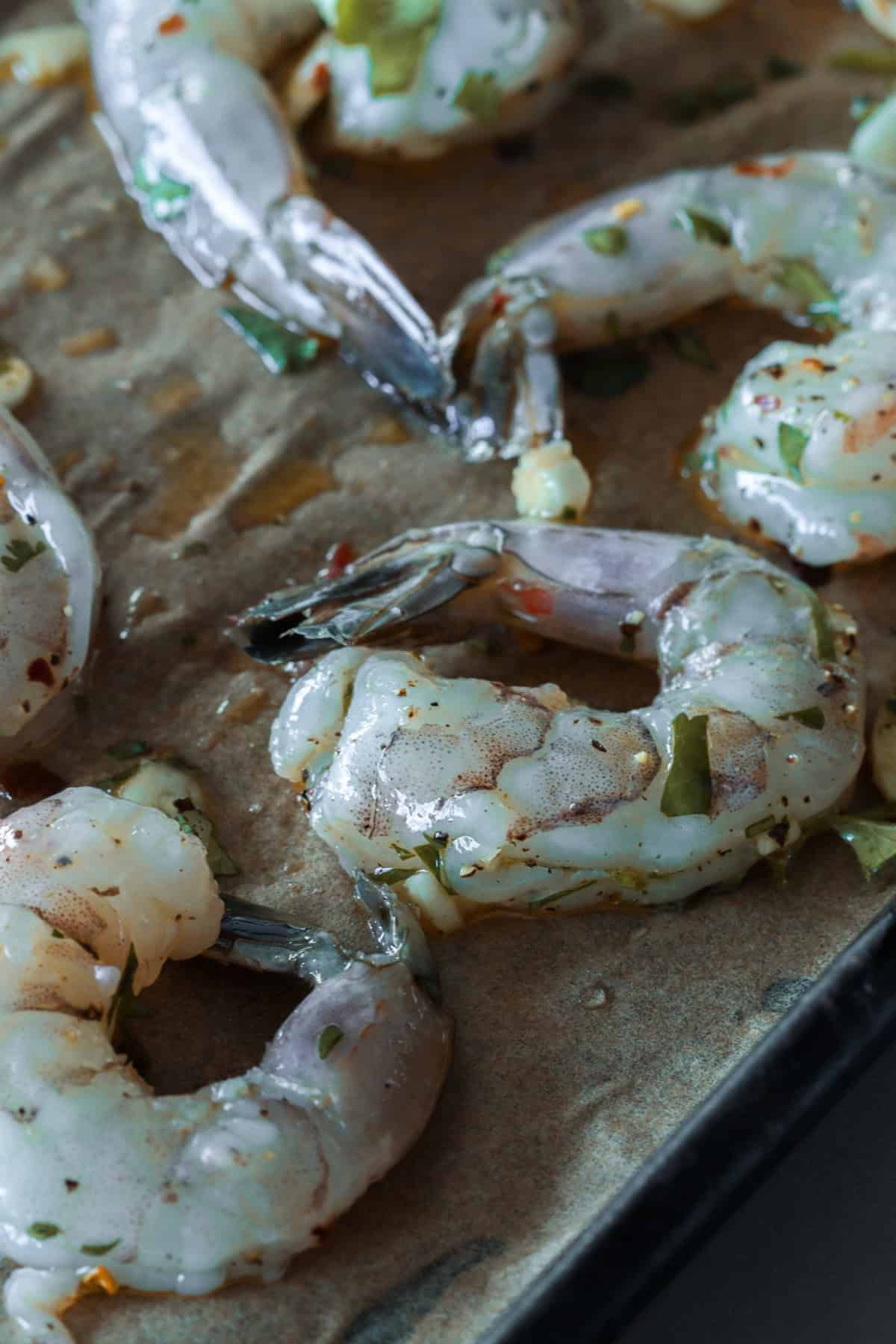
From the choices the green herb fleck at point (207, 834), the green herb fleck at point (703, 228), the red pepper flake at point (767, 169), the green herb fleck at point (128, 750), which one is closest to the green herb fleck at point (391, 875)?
the green herb fleck at point (207, 834)

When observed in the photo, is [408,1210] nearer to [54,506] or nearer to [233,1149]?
[233,1149]

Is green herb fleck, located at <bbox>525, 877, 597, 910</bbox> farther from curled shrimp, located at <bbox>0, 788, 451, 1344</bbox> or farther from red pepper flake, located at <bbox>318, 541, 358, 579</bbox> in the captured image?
red pepper flake, located at <bbox>318, 541, 358, 579</bbox>

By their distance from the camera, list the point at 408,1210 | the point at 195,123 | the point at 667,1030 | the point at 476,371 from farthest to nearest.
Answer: the point at 195,123
the point at 476,371
the point at 667,1030
the point at 408,1210

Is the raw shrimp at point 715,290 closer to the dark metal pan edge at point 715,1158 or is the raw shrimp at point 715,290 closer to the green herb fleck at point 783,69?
the green herb fleck at point 783,69

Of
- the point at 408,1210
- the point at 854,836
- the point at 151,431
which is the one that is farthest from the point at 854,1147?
the point at 151,431

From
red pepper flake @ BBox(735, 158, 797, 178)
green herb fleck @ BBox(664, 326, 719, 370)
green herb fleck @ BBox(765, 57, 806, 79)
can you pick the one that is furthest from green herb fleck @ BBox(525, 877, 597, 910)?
green herb fleck @ BBox(765, 57, 806, 79)
